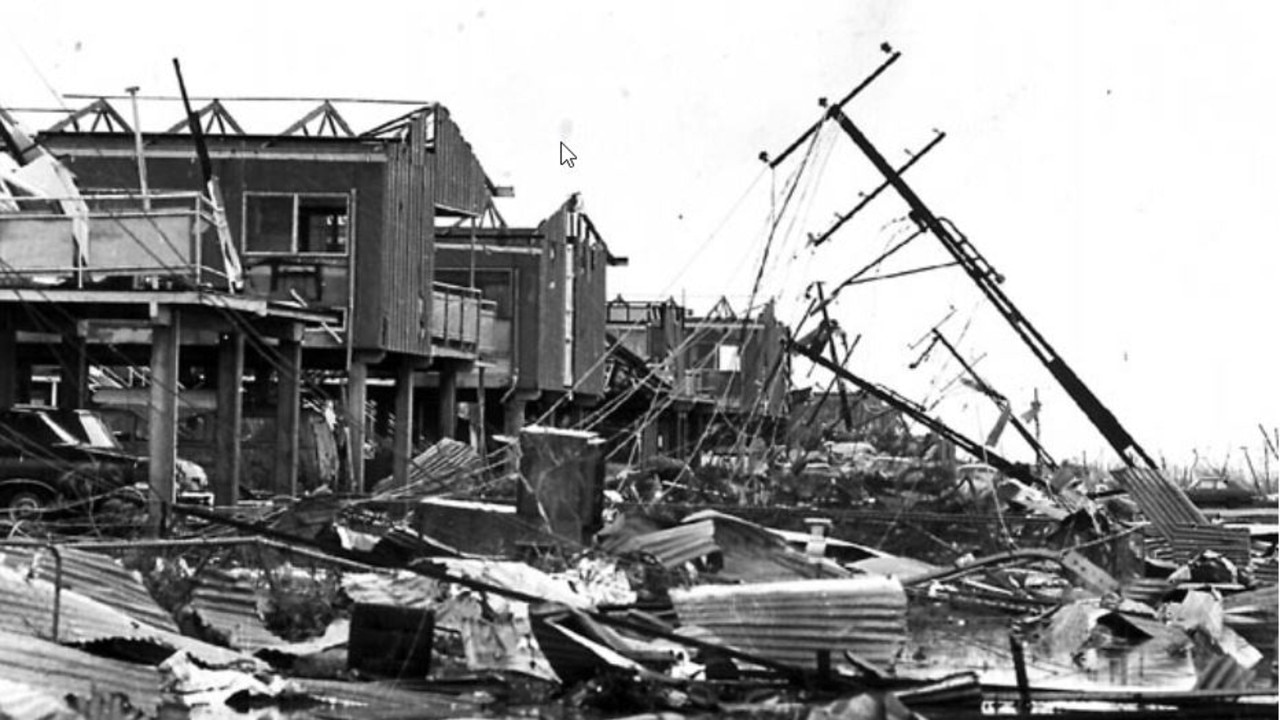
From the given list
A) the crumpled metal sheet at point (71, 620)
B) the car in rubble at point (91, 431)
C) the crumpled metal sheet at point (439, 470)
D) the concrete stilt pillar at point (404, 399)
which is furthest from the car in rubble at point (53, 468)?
the concrete stilt pillar at point (404, 399)

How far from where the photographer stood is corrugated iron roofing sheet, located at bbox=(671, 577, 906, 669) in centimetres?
1408

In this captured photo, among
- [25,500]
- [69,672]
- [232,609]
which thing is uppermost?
[25,500]

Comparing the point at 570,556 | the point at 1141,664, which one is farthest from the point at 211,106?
the point at 1141,664

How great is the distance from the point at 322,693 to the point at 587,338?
43149 mm

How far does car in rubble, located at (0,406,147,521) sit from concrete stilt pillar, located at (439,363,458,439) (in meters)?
15.8

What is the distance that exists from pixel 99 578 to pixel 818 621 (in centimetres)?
535

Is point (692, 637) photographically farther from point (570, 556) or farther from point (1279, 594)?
point (1279, 594)

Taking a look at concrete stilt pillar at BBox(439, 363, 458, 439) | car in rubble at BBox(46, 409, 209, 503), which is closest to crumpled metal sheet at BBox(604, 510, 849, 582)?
car in rubble at BBox(46, 409, 209, 503)

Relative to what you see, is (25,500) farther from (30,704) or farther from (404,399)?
(404,399)

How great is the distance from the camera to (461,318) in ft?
146

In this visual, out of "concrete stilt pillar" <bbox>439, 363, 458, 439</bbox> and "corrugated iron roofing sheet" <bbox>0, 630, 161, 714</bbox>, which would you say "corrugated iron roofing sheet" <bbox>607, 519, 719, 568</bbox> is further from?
"concrete stilt pillar" <bbox>439, 363, 458, 439</bbox>

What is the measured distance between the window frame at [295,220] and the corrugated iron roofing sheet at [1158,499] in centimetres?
1587

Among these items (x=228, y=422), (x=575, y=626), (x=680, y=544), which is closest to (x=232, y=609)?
(x=680, y=544)

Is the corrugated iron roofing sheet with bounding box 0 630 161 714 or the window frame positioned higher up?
the window frame
